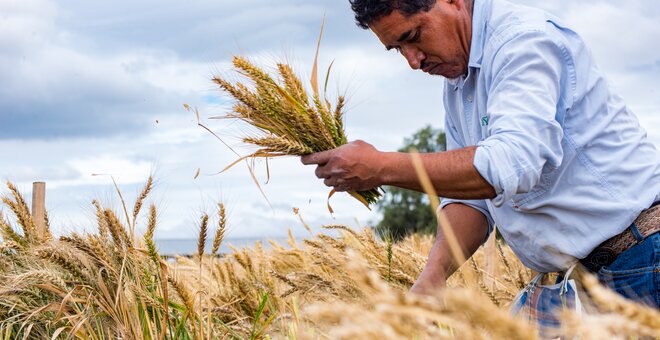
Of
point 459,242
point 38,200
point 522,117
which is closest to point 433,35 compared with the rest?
point 522,117

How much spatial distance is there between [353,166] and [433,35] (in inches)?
23.2

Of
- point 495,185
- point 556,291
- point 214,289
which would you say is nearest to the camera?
point 495,185

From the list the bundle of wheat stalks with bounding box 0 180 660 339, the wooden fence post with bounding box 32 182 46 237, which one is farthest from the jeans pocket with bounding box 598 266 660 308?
the wooden fence post with bounding box 32 182 46 237

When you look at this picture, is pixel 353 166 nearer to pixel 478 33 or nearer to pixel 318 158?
pixel 318 158

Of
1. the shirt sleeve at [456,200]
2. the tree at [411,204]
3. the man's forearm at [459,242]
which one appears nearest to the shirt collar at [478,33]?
the shirt sleeve at [456,200]

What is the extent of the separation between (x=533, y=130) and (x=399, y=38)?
24.8 inches

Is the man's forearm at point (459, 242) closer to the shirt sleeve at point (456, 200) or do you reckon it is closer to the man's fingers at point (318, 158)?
the shirt sleeve at point (456, 200)

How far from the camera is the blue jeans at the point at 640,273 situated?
2418 mm

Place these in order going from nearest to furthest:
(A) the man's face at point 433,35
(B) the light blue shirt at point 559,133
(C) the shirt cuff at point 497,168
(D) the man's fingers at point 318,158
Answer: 1. (C) the shirt cuff at point 497,168
2. (B) the light blue shirt at point 559,133
3. (D) the man's fingers at point 318,158
4. (A) the man's face at point 433,35

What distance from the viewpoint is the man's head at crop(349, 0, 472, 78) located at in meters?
2.49

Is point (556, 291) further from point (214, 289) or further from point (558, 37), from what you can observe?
point (214, 289)

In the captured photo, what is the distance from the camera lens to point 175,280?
9.54ft

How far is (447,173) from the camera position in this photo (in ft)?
7.11

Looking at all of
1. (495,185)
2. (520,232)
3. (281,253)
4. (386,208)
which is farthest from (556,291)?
(386,208)
